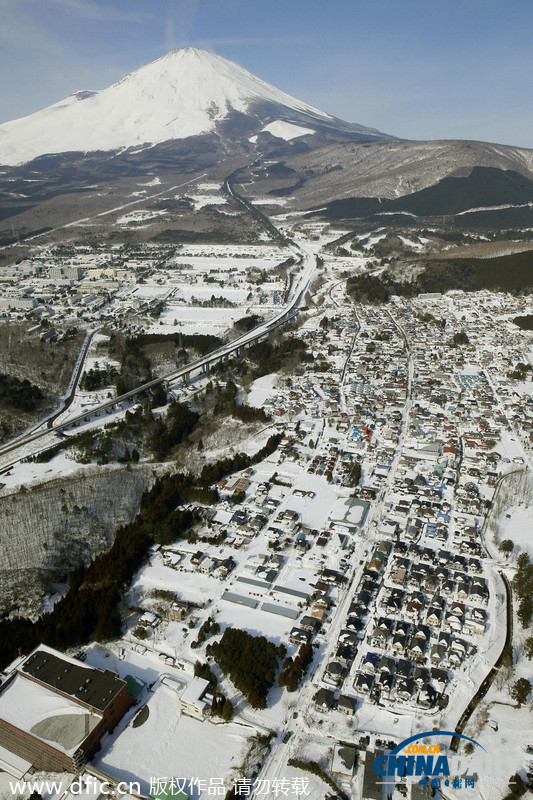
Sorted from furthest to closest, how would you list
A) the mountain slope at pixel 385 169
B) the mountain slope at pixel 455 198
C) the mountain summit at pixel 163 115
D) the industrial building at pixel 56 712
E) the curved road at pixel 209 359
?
1. the mountain summit at pixel 163 115
2. the mountain slope at pixel 385 169
3. the mountain slope at pixel 455 198
4. the curved road at pixel 209 359
5. the industrial building at pixel 56 712

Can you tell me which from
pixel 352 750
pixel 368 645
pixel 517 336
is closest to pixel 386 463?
pixel 368 645

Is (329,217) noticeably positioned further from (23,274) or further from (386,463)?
(386,463)

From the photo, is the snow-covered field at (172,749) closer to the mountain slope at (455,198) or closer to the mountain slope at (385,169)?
the mountain slope at (455,198)

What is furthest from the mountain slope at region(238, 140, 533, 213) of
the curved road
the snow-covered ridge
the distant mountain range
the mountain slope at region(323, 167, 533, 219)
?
the snow-covered ridge

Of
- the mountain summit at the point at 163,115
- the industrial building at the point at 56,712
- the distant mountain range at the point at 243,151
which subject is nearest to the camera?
the industrial building at the point at 56,712

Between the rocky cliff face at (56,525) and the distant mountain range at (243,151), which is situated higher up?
the distant mountain range at (243,151)

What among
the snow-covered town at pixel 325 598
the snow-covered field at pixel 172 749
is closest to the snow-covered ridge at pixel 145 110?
the snow-covered town at pixel 325 598

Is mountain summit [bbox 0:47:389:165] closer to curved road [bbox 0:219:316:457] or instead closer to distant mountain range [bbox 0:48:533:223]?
distant mountain range [bbox 0:48:533:223]

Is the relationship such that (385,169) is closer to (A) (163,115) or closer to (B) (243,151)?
(B) (243,151)
